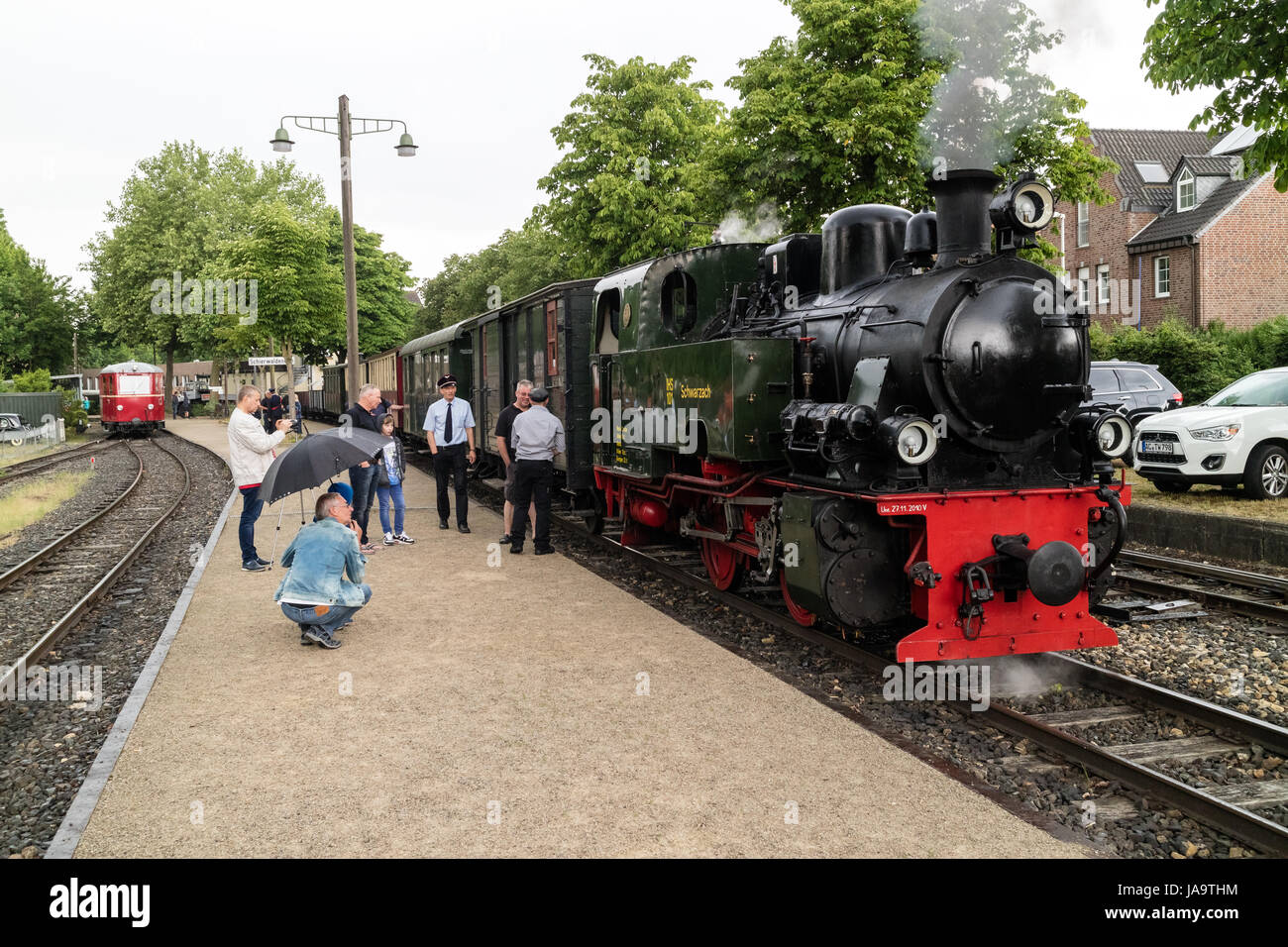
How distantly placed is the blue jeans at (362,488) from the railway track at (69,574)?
2515 millimetres

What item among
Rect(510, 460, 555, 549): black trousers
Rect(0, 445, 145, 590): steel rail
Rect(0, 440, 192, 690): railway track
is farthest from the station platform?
Rect(0, 445, 145, 590): steel rail

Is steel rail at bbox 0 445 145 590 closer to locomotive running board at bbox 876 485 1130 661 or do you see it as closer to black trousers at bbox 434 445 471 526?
black trousers at bbox 434 445 471 526

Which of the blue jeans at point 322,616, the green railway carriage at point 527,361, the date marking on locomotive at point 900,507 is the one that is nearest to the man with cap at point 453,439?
the green railway carriage at point 527,361

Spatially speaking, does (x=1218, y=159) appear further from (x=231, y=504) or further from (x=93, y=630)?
(x=93, y=630)

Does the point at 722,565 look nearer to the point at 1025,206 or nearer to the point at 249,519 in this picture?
the point at 1025,206

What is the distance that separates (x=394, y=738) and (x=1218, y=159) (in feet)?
119

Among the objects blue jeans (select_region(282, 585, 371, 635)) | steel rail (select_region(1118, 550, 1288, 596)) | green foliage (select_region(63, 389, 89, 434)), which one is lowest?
steel rail (select_region(1118, 550, 1288, 596))

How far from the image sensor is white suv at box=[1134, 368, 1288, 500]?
1220 cm

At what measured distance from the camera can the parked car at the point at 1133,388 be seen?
17188mm

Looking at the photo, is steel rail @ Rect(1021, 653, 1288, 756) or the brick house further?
the brick house

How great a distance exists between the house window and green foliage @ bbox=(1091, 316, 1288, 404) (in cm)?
833

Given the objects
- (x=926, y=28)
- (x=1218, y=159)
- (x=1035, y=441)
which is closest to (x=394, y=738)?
(x=1035, y=441)

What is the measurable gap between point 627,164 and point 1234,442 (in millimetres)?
18852

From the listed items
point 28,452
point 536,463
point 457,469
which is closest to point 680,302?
point 536,463
